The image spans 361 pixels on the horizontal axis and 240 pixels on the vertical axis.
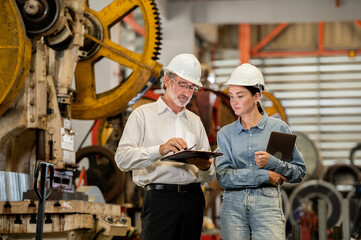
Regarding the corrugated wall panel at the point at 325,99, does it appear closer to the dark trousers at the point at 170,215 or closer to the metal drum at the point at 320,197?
the metal drum at the point at 320,197

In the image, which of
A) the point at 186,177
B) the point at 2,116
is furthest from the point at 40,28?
the point at 186,177

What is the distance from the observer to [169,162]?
3.90 meters

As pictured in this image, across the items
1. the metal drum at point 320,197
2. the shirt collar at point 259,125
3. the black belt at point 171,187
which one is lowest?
the metal drum at point 320,197

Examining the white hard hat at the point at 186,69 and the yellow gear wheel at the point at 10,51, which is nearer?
the white hard hat at the point at 186,69

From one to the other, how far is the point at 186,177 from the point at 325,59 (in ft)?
53.8

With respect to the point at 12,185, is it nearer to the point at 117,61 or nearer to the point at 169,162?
the point at 169,162

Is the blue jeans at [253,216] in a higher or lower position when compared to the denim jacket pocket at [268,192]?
lower

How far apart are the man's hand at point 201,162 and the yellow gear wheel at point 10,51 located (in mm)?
1516

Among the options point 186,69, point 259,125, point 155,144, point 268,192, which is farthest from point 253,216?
point 186,69

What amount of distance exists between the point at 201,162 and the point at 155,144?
0.32 metres

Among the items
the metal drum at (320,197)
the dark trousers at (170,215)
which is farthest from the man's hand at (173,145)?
the metal drum at (320,197)

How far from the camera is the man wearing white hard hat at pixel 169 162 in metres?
3.77

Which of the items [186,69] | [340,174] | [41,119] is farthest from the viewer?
[340,174]

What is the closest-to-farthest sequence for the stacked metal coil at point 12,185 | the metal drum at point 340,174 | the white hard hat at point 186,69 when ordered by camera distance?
1. the white hard hat at point 186,69
2. the stacked metal coil at point 12,185
3. the metal drum at point 340,174
